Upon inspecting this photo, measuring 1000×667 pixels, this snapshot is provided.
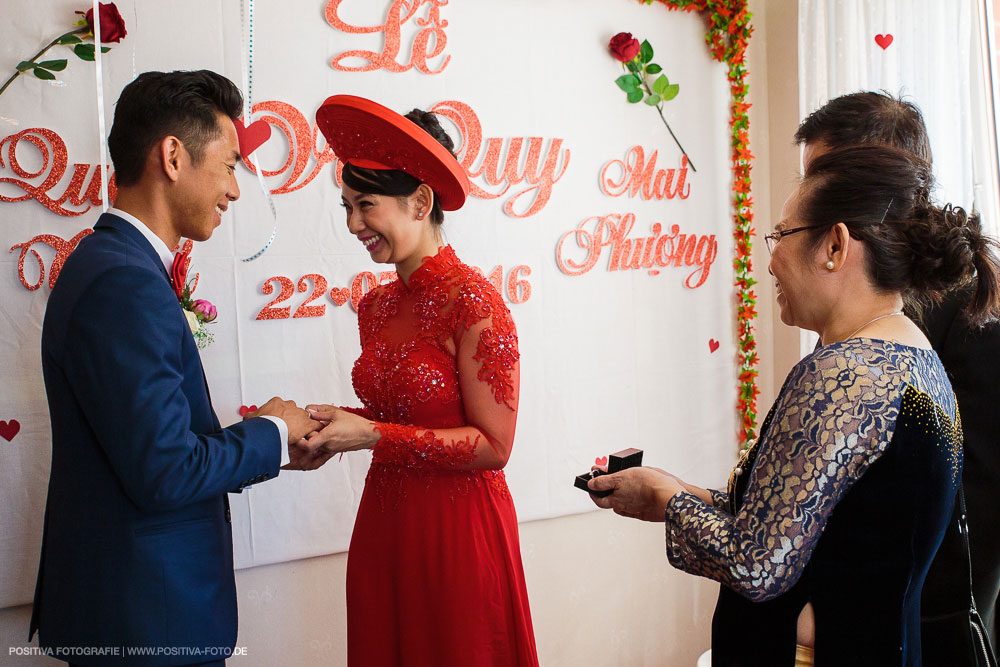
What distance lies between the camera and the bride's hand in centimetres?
173

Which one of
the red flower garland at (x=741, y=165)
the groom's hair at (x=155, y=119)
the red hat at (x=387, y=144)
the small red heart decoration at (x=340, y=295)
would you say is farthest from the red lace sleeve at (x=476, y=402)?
the red flower garland at (x=741, y=165)

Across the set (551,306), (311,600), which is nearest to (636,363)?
(551,306)

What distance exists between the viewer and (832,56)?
2.77m

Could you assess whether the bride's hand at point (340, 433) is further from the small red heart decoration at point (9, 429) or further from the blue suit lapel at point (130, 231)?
the small red heart decoration at point (9, 429)

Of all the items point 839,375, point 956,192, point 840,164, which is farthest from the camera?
point 956,192

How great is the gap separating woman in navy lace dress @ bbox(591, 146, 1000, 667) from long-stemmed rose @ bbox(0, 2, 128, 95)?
1.89 metres

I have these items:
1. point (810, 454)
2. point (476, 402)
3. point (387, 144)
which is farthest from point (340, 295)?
point (810, 454)

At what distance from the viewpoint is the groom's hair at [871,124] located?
189cm

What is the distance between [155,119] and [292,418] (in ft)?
2.25

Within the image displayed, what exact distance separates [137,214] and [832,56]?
242cm

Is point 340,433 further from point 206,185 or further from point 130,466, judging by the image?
point 206,185

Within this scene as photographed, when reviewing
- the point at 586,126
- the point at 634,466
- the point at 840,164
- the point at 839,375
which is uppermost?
the point at 586,126

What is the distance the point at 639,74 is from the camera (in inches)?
116

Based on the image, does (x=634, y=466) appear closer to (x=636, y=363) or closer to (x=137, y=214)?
(x=137, y=214)
